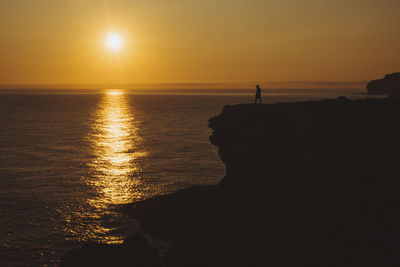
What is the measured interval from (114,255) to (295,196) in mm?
11224

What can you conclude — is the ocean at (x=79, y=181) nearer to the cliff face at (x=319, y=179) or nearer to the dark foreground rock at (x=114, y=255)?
the dark foreground rock at (x=114, y=255)

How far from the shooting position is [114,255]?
16750 millimetres

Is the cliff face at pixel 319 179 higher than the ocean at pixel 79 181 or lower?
higher

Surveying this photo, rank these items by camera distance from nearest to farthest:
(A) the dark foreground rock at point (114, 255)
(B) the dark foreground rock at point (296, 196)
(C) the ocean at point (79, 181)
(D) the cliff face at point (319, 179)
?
(D) the cliff face at point (319, 179) < (B) the dark foreground rock at point (296, 196) < (A) the dark foreground rock at point (114, 255) < (C) the ocean at point (79, 181)

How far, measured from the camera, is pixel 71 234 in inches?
1048

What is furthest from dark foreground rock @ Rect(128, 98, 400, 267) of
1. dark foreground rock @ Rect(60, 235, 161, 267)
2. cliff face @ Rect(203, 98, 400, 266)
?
dark foreground rock @ Rect(60, 235, 161, 267)

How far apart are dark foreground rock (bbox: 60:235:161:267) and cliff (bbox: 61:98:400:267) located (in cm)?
300

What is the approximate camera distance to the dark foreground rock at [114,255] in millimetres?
16266

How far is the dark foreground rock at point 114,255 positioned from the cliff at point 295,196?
9.85 ft

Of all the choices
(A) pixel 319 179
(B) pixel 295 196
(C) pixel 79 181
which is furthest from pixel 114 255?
(C) pixel 79 181

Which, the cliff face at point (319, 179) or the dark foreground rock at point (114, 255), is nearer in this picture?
the cliff face at point (319, 179)

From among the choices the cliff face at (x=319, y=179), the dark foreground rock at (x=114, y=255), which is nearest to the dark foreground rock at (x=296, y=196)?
the cliff face at (x=319, y=179)

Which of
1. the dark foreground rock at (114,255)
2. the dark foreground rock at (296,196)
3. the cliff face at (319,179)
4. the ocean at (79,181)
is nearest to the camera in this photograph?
the cliff face at (319,179)

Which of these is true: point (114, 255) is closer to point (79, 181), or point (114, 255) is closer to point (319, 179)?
point (319, 179)
